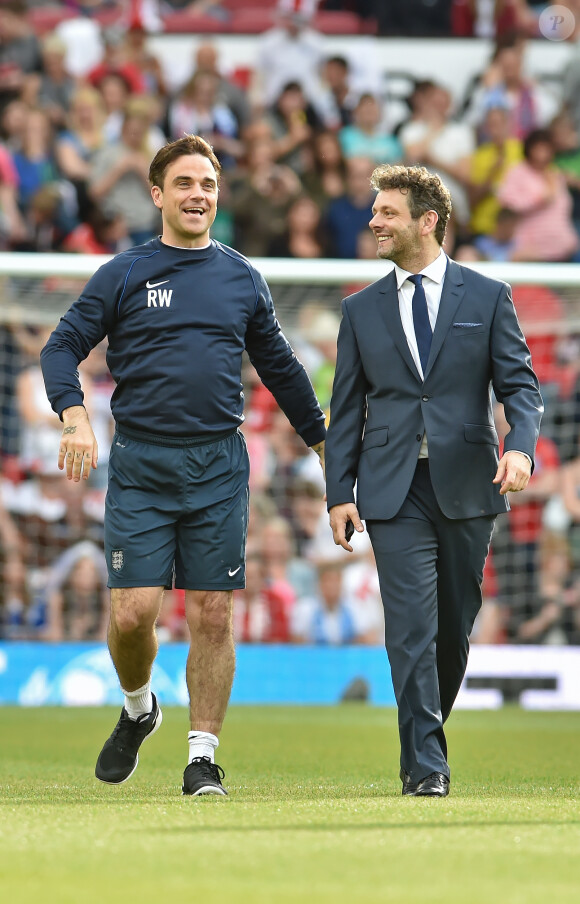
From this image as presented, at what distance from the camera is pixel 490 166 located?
52.1 feet

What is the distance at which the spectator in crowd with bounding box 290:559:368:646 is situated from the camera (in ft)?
39.8

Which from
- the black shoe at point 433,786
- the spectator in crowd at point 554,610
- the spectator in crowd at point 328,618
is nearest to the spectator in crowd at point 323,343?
the spectator in crowd at point 328,618

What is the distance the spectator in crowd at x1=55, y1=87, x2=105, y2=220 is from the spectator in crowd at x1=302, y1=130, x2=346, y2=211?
2.15 meters

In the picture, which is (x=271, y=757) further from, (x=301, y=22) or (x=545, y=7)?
(x=545, y=7)

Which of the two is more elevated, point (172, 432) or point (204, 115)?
point (204, 115)

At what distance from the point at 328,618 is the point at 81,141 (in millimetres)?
6003

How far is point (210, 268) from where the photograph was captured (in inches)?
226

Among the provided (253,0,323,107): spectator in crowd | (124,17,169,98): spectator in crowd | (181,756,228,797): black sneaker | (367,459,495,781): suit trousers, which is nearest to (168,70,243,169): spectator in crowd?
(124,17,169,98): spectator in crowd

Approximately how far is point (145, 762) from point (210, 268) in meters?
2.51

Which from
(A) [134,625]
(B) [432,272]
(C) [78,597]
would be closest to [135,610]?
(A) [134,625]

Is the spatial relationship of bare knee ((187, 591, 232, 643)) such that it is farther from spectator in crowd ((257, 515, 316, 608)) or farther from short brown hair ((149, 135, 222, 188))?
spectator in crowd ((257, 515, 316, 608))

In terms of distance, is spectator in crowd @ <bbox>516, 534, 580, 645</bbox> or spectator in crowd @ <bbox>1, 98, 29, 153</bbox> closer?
spectator in crowd @ <bbox>516, 534, 580, 645</bbox>

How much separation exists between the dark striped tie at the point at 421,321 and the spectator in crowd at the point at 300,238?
9.17 meters

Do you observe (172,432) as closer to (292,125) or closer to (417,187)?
(417,187)
